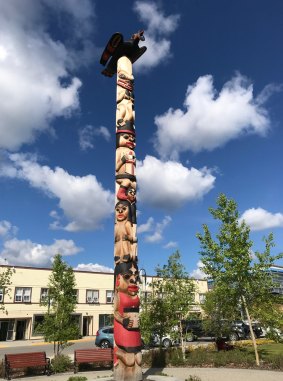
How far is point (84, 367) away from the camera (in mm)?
18344

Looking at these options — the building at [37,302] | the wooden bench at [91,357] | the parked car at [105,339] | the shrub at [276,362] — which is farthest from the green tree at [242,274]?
the building at [37,302]

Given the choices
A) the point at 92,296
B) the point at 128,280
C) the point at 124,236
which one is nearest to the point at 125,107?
the point at 124,236

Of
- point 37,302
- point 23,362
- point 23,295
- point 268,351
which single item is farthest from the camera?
point 37,302

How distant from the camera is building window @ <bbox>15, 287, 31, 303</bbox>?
40469mm

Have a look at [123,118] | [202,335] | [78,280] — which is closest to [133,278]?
[123,118]

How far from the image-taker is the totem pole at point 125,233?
11.2 m

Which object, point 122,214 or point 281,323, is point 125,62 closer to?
point 122,214

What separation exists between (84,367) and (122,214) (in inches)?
407

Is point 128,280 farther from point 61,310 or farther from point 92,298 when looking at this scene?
point 92,298

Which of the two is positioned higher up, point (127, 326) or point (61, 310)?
point (61, 310)

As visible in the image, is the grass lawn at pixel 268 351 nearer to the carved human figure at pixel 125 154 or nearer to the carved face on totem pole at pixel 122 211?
the carved face on totem pole at pixel 122 211

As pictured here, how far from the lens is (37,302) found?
41531mm

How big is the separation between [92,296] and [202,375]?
32.4 metres

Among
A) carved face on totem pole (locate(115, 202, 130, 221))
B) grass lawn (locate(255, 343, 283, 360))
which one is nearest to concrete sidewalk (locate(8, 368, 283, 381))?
grass lawn (locate(255, 343, 283, 360))
